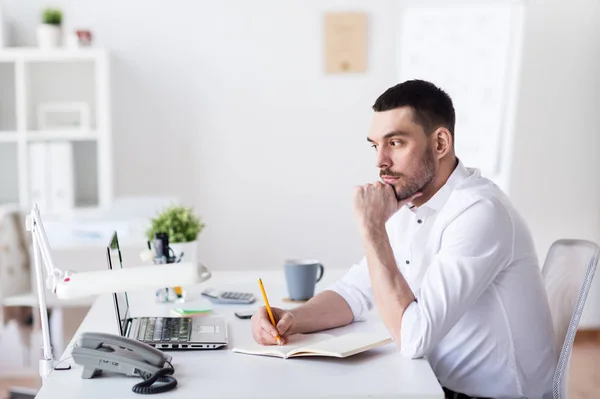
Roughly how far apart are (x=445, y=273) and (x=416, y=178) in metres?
0.29

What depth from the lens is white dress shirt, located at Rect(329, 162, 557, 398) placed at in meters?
1.64

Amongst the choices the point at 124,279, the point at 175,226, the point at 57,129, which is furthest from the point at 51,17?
the point at 124,279

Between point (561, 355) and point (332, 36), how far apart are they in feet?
9.08

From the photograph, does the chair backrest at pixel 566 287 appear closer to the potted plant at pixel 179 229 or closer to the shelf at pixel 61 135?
the potted plant at pixel 179 229

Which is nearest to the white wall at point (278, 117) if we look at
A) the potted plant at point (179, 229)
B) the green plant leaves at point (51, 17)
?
the green plant leaves at point (51, 17)

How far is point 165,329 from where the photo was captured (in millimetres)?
1746

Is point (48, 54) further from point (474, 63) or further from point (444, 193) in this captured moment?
point (444, 193)

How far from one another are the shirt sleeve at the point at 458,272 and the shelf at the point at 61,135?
2.52 meters

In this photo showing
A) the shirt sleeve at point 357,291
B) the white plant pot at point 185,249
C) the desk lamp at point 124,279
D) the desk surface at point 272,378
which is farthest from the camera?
the white plant pot at point 185,249

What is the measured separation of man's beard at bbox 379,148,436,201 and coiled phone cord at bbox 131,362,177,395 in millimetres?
709

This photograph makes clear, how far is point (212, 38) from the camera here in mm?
4168

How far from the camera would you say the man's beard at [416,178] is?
6.07 feet

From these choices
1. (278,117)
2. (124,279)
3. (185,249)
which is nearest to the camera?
(124,279)

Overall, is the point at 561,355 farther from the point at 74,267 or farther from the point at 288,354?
the point at 74,267
